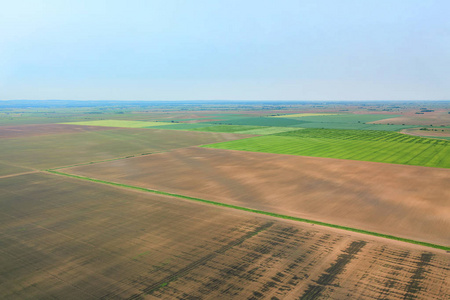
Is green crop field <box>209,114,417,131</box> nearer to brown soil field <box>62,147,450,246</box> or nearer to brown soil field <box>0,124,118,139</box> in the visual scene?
brown soil field <box>0,124,118,139</box>

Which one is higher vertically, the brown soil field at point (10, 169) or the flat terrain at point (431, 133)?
the flat terrain at point (431, 133)

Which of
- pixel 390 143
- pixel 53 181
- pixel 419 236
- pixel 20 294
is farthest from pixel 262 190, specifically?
pixel 390 143

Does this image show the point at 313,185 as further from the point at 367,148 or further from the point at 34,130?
the point at 34,130

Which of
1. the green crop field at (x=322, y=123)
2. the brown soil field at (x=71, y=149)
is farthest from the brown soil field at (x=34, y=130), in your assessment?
the green crop field at (x=322, y=123)

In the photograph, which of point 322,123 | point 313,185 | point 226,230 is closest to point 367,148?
point 313,185

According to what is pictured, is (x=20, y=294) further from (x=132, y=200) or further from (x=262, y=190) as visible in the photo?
(x=262, y=190)

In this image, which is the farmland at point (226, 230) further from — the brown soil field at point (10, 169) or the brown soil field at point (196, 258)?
the brown soil field at point (10, 169)
